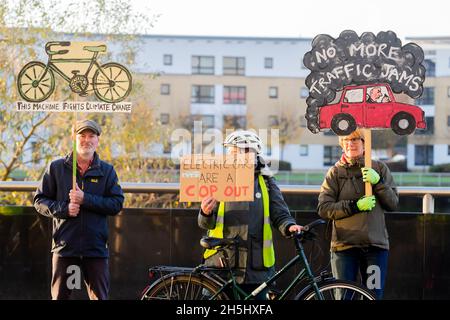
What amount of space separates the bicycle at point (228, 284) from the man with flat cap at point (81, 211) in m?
0.71

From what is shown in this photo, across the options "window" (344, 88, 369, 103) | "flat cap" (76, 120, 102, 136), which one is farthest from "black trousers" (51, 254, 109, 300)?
"window" (344, 88, 369, 103)

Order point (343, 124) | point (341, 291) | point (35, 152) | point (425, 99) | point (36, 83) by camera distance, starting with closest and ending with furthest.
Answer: point (341, 291) < point (343, 124) < point (36, 83) < point (425, 99) < point (35, 152)

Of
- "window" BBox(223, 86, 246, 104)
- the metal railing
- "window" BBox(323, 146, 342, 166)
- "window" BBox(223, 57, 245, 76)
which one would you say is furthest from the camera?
"window" BBox(223, 86, 246, 104)

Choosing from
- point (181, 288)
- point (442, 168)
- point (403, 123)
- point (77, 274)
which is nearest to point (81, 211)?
point (77, 274)

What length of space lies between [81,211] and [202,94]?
6060 cm

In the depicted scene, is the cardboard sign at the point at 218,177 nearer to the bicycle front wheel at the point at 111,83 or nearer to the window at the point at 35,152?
the bicycle front wheel at the point at 111,83

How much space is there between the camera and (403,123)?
7.45 meters

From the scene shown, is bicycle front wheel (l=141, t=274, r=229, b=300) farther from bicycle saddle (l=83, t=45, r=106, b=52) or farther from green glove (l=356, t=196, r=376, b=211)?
bicycle saddle (l=83, t=45, r=106, b=52)

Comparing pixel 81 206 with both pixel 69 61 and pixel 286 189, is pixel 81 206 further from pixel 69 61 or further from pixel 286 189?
pixel 286 189

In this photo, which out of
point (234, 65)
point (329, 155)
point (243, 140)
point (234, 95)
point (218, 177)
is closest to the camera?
point (243, 140)

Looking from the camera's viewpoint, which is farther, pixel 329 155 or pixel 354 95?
pixel 329 155

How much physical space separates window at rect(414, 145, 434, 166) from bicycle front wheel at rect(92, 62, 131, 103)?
180ft

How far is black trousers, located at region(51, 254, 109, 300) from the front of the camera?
6.82 metres
